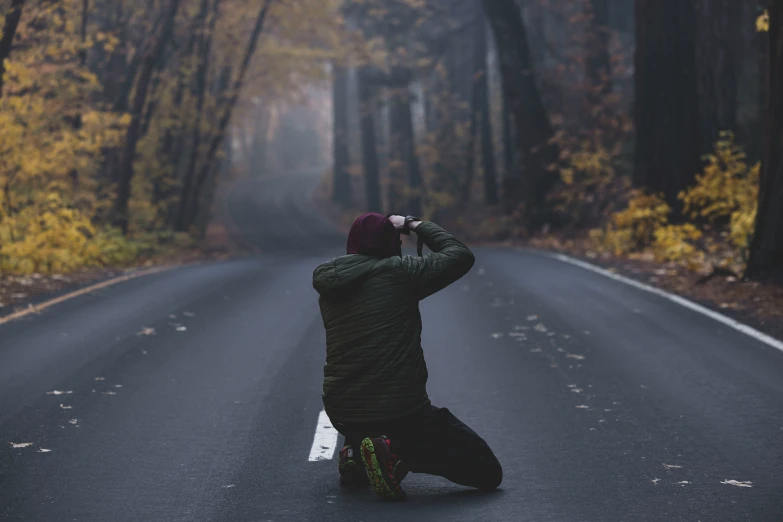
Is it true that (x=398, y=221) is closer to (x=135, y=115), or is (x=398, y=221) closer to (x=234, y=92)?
(x=135, y=115)

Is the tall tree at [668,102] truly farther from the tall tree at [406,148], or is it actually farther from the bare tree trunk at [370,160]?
the bare tree trunk at [370,160]

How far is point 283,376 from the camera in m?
9.39

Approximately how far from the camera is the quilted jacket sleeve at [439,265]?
5.95m

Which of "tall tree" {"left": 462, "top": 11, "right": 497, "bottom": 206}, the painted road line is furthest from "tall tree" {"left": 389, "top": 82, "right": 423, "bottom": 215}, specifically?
the painted road line

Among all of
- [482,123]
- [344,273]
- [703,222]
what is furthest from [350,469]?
[482,123]

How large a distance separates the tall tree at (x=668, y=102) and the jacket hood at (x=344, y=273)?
15.8 m

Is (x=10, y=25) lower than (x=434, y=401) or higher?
higher

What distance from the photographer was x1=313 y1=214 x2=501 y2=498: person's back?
584 centimetres

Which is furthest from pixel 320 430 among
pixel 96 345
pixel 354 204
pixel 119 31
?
pixel 354 204

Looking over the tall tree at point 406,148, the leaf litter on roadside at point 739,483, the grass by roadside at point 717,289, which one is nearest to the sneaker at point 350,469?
the leaf litter on roadside at point 739,483

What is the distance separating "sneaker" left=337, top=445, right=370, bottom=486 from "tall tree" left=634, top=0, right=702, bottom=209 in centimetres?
1574

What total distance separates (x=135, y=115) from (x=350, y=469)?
2265cm

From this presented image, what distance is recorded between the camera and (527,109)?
28688 mm

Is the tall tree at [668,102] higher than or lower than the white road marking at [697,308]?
higher
